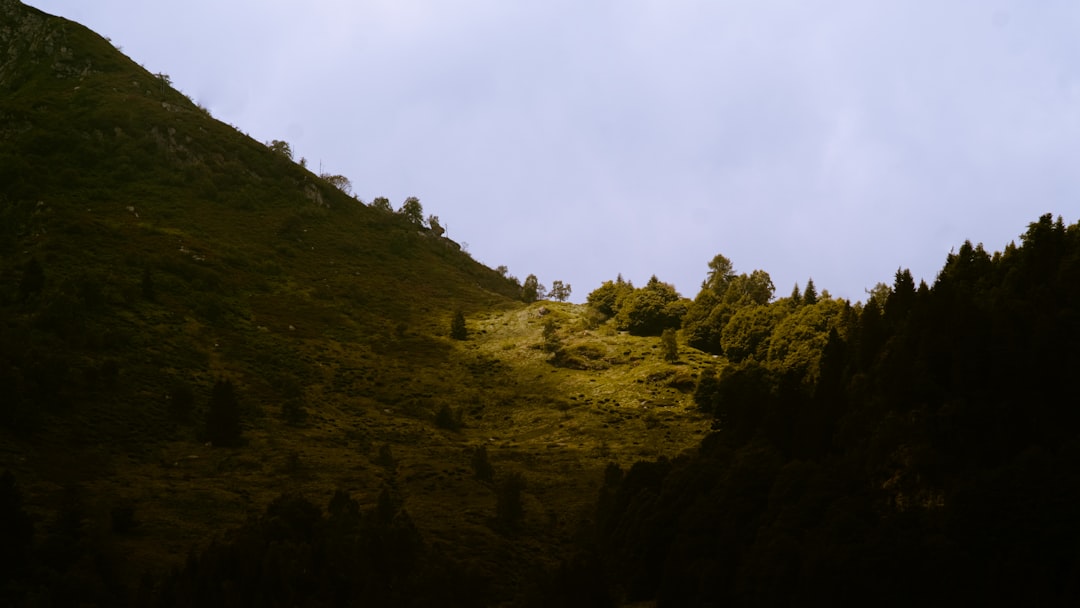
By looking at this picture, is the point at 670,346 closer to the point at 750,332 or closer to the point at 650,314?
the point at 750,332

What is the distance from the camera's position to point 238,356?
8650 cm

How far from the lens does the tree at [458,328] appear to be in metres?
109

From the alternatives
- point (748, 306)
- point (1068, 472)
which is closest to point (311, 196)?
point (748, 306)

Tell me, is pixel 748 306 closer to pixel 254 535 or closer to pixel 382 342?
pixel 382 342

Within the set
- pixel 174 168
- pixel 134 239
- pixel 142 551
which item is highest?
pixel 174 168

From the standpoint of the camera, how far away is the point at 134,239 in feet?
330

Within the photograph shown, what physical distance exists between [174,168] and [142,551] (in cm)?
9391

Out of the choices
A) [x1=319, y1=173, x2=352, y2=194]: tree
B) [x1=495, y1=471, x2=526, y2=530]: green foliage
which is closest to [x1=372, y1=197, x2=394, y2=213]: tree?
[x1=319, y1=173, x2=352, y2=194]: tree

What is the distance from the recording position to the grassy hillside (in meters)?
56.4

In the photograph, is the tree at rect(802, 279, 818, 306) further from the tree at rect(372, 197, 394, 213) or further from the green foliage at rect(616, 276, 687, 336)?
the tree at rect(372, 197, 394, 213)

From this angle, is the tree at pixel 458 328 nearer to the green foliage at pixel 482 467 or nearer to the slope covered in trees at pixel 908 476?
the green foliage at pixel 482 467

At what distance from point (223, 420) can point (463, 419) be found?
25575 mm

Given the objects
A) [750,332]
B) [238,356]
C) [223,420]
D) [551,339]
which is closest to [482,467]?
[223,420]

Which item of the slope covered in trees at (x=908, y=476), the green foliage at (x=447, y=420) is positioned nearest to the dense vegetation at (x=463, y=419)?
the slope covered in trees at (x=908, y=476)
